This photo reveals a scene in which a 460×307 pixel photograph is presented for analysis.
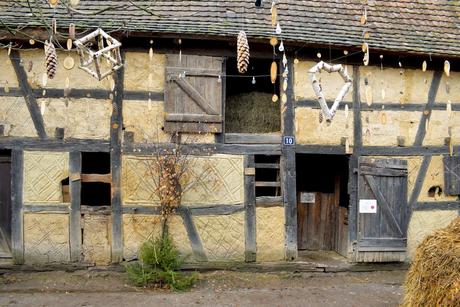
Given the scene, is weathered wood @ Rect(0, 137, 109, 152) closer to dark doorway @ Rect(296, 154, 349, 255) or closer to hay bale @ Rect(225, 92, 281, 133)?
hay bale @ Rect(225, 92, 281, 133)

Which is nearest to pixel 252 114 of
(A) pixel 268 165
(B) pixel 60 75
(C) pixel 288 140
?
(C) pixel 288 140

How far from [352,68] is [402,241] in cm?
327

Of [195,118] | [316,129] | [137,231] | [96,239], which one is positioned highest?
[195,118]

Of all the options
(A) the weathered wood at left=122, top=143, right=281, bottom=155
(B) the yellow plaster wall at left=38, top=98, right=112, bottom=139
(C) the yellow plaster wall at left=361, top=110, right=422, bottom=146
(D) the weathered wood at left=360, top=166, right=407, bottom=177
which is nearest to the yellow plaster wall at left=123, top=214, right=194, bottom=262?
(A) the weathered wood at left=122, top=143, right=281, bottom=155

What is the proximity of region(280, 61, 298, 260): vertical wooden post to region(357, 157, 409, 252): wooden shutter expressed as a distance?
1.22m

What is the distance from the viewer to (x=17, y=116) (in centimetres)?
782

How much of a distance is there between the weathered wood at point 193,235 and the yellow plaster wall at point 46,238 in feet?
6.46

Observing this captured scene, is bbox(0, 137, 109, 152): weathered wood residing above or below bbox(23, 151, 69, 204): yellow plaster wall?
above

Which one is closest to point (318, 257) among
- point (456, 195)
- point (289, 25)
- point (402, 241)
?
point (402, 241)

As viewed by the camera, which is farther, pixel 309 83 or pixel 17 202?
pixel 309 83

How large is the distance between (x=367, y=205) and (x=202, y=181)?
119 inches

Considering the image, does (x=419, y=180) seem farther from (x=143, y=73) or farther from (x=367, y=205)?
(x=143, y=73)

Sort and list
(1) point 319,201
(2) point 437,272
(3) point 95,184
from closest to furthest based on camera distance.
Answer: (2) point 437,272
(3) point 95,184
(1) point 319,201

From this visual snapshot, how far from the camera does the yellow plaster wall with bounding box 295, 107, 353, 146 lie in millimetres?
8352
